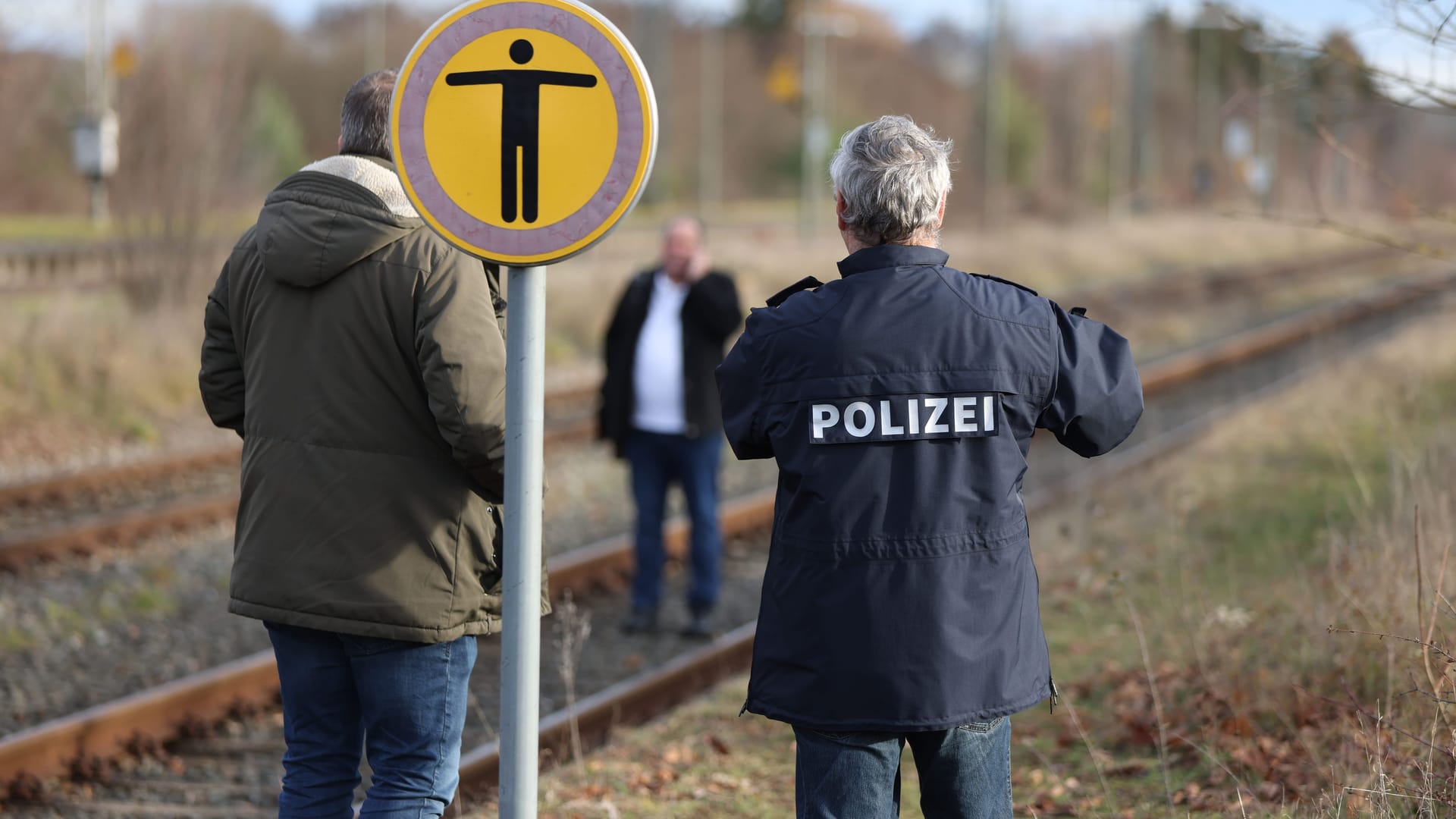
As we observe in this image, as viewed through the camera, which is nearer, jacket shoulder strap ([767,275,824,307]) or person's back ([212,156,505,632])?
jacket shoulder strap ([767,275,824,307])

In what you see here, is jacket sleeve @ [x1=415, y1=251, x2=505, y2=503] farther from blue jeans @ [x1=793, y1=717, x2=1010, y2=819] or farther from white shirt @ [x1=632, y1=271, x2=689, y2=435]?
white shirt @ [x1=632, y1=271, x2=689, y2=435]

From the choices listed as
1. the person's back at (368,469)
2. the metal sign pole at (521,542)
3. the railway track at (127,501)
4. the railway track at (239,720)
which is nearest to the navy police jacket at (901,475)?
the metal sign pole at (521,542)

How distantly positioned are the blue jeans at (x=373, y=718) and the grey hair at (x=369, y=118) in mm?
1140

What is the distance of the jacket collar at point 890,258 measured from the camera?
284cm

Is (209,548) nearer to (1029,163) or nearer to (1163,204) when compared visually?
(1163,204)

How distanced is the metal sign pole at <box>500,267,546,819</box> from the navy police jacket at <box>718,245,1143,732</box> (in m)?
0.41

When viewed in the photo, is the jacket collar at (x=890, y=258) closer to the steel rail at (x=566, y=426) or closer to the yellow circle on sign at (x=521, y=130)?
the yellow circle on sign at (x=521, y=130)

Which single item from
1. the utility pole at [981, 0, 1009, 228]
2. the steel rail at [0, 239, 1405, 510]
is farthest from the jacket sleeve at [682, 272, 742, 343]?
the utility pole at [981, 0, 1009, 228]

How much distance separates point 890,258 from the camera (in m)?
2.84

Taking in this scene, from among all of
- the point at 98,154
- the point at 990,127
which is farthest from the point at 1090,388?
the point at 990,127

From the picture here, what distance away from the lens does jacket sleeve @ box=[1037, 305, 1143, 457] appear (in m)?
2.84

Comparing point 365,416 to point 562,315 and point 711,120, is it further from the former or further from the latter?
point 711,120

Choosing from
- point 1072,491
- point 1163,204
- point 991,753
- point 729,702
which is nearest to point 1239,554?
point 1072,491

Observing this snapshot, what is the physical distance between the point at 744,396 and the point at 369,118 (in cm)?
120
